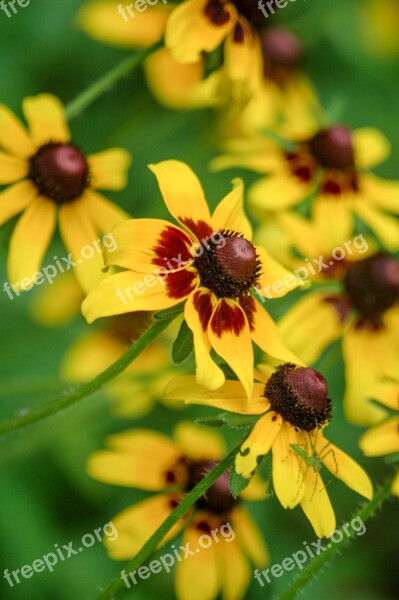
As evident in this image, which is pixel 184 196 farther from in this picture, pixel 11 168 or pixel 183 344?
pixel 11 168

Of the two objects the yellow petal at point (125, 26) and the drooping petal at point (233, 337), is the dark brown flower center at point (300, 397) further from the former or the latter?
the yellow petal at point (125, 26)

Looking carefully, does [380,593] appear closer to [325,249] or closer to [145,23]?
[325,249]

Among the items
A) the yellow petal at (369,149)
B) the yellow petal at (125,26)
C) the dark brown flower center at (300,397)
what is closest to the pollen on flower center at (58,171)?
the dark brown flower center at (300,397)

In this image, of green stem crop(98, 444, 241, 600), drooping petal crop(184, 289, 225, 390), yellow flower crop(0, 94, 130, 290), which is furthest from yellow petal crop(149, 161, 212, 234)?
green stem crop(98, 444, 241, 600)

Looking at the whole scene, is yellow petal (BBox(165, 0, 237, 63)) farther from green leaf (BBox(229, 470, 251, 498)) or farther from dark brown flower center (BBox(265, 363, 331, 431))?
green leaf (BBox(229, 470, 251, 498))

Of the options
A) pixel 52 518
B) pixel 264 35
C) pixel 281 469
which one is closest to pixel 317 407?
pixel 281 469
